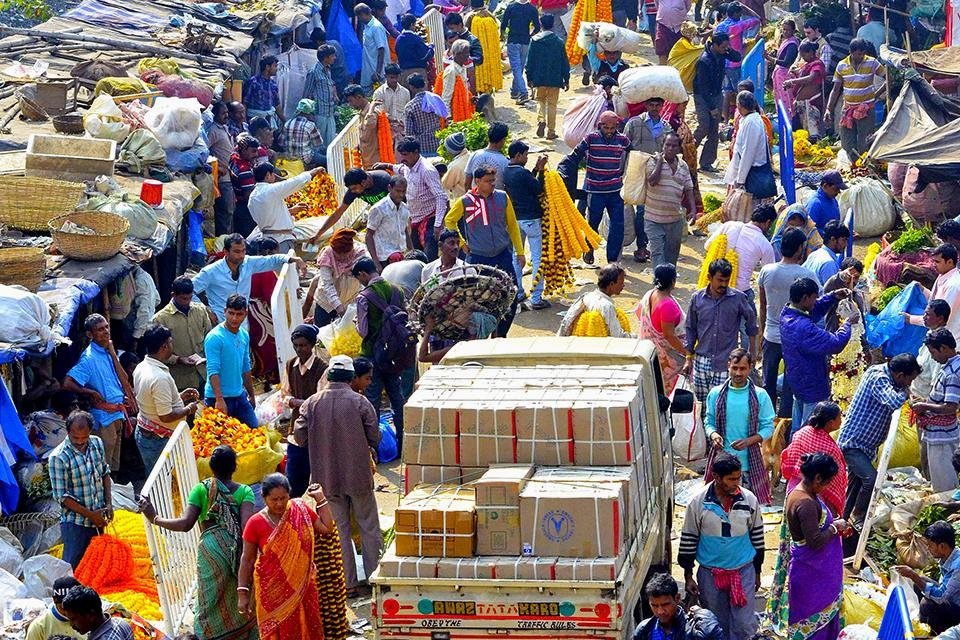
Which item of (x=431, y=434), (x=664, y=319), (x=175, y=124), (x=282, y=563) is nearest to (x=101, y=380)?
(x=282, y=563)

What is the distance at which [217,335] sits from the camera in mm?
11898

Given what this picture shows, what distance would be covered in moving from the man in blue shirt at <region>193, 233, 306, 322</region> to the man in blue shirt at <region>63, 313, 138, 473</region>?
1947mm

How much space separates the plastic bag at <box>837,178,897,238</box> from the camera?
55.5 feet

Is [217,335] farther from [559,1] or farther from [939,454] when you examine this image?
[559,1]

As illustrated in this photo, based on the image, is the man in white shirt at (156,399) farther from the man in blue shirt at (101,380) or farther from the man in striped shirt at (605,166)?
the man in striped shirt at (605,166)

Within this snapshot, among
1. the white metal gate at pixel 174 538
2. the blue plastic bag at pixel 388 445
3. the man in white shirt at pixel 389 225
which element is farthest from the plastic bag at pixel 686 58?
the white metal gate at pixel 174 538

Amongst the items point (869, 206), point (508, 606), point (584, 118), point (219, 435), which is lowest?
point (869, 206)

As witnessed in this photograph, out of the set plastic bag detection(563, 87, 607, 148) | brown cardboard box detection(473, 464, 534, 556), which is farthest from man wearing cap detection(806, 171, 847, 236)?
brown cardboard box detection(473, 464, 534, 556)

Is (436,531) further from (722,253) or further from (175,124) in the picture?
(175,124)

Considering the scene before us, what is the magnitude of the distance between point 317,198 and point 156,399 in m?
7.10

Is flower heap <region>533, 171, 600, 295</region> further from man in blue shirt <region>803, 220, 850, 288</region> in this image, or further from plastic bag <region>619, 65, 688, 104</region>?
man in blue shirt <region>803, 220, 850, 288</region>

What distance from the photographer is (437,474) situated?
8.88 m

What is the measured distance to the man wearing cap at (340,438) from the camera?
1008 cm

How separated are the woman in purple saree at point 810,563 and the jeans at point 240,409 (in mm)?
4476
